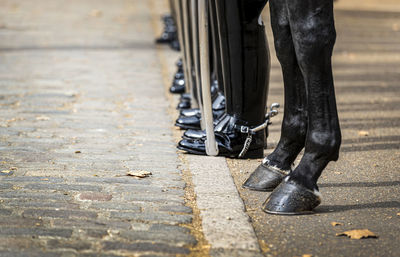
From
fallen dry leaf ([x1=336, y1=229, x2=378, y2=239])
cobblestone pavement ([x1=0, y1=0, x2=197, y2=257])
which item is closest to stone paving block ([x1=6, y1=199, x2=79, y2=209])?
cobblestone pavement ([x1=0, y1=0, x2=197, y2=257])

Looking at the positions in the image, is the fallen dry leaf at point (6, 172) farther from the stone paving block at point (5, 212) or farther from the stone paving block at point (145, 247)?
the stone paving block at point (145, 247)

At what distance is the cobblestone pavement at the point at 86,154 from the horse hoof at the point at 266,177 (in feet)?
1.16

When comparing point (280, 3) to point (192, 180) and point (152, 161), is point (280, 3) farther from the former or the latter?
point (152, 161)

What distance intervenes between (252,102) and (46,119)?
181cm

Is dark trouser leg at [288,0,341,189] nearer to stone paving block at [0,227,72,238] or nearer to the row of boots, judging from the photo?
the row of boots

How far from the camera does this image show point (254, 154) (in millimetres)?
4246

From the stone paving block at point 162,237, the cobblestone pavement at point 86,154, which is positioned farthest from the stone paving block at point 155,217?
the stone paving block at point 162,237

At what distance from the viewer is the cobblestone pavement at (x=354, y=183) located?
9.50 ft

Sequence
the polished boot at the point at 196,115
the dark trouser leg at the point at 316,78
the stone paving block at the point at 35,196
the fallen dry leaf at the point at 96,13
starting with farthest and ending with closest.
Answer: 1. the fallen dry leaf at the point at 96,13
2. the polished boot at the point at 196,115
3. the stone paving block at the point at 35,196
4. the dark trouser leg at the point at 316,78

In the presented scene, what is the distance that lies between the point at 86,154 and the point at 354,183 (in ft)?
4.91

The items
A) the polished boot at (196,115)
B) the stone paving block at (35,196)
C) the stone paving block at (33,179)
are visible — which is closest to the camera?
the stone paving block at (35,196)

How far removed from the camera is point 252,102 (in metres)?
4.13

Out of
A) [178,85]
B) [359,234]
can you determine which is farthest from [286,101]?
[178,85]

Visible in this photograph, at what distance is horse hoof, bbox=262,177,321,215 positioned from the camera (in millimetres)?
3174
